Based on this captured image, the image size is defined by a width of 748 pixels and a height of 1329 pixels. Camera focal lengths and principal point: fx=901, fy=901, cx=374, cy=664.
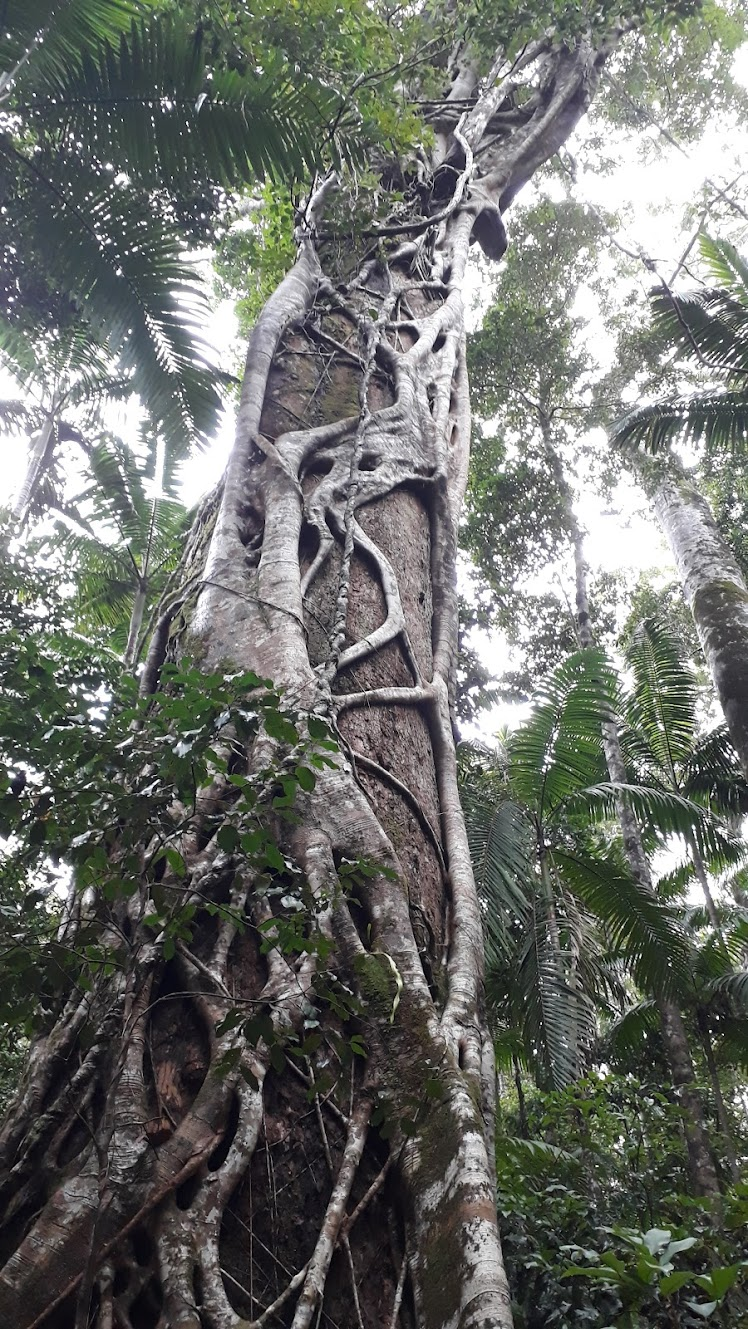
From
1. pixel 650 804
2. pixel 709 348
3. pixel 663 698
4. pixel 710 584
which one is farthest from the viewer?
pixel 663 698

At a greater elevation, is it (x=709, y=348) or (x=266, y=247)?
(x=266, y=247)

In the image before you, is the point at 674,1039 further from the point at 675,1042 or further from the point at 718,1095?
the point at 718,1095

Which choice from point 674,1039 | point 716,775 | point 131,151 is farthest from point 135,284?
point 716,775

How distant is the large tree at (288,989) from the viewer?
4.83ft

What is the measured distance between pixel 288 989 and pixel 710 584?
4.78 metres

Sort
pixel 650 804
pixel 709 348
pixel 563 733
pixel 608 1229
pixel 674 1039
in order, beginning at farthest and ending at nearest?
pixel 709 348
pixel 650 804
pixel 563 733
pixel 674 1039
pixel 608 1229

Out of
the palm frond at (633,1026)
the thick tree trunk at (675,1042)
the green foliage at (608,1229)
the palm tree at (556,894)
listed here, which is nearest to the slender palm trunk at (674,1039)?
the thick tree trunk at (675,1042)

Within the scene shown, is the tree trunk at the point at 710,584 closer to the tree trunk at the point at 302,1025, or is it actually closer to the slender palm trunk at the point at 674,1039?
the slender palm trunk at the point at 674,1039

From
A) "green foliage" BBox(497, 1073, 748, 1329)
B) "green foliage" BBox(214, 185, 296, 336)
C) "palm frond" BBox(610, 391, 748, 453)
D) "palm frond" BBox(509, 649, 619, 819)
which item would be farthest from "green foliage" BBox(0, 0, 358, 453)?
"green foliage" BBox(497, 1073, 748, 1329)

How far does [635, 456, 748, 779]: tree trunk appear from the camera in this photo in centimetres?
501

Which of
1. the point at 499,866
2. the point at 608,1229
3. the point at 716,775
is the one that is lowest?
the point at 608,1229

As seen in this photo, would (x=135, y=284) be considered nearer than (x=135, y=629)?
Yes

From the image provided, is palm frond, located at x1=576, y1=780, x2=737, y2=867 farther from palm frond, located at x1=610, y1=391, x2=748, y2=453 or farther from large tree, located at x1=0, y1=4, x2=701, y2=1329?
palm frond, located at x1=610, y1=391, x2=748, y2=453

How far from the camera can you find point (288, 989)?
1844mm
